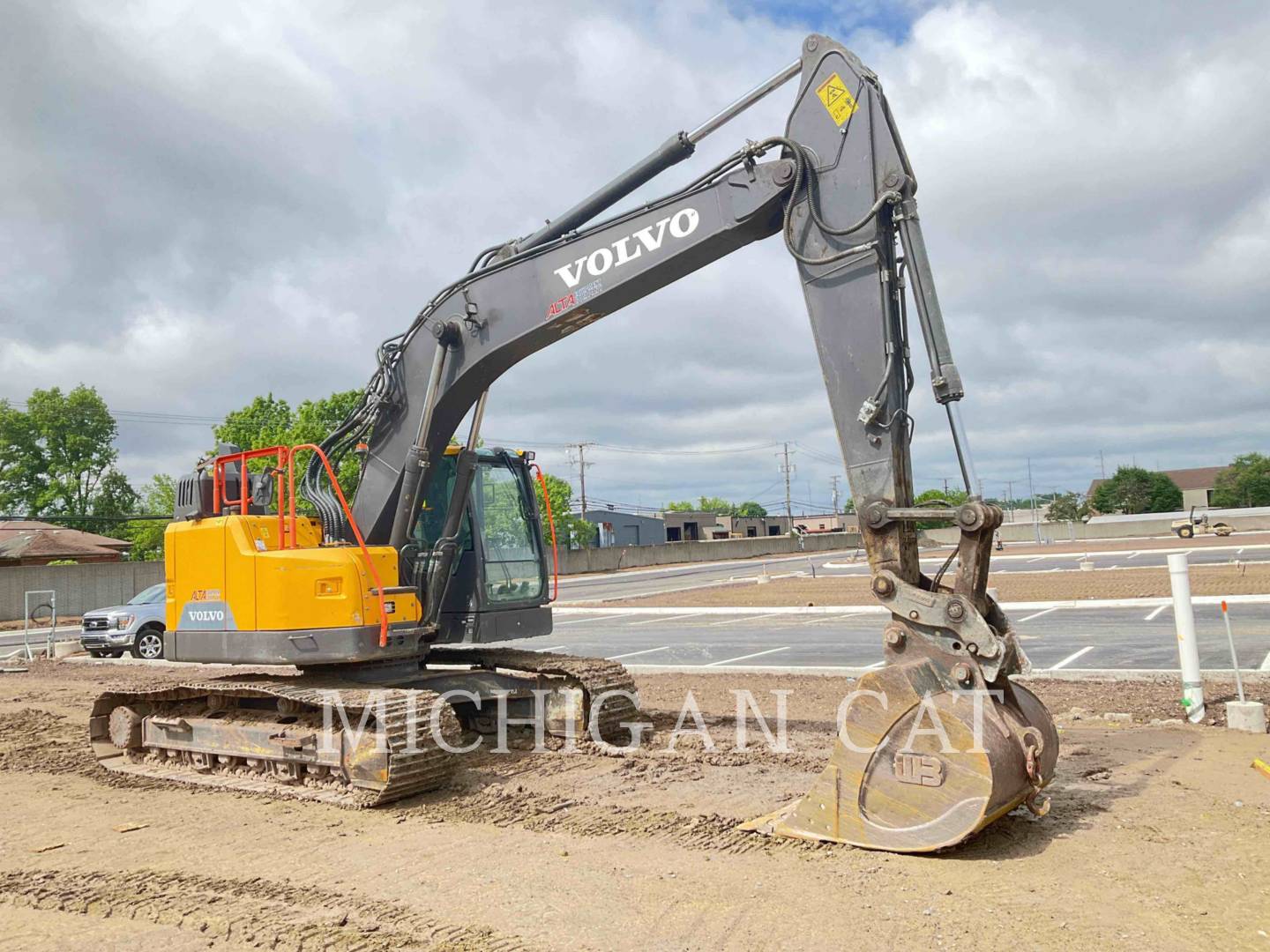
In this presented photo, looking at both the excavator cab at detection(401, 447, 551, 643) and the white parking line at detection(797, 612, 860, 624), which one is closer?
the excavator cab at detection(401, 447, 551, 643)

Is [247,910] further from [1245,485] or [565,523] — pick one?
[1245,485]

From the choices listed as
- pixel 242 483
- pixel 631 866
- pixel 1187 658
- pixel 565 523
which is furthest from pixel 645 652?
pixel 565 523

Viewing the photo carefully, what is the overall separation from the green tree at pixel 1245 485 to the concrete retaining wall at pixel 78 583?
102m

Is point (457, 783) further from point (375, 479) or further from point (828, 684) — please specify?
point (828, 684)

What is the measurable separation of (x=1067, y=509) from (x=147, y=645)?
102 metres

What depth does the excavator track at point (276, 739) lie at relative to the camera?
7.29 metres

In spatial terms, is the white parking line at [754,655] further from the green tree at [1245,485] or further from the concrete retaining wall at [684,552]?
the green tree at [1245,485]

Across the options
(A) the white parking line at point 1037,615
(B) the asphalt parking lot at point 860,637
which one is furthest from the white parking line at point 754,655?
(A) the white parking line at point 1037,615

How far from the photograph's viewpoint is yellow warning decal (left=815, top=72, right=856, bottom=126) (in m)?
6.50

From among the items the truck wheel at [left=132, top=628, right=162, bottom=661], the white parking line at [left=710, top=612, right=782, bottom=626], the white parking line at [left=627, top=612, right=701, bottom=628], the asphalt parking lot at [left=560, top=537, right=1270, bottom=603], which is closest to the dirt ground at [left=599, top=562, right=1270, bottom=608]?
the white parking line at [left=627, top=612, right=701, bottom=628]

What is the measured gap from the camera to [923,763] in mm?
5320

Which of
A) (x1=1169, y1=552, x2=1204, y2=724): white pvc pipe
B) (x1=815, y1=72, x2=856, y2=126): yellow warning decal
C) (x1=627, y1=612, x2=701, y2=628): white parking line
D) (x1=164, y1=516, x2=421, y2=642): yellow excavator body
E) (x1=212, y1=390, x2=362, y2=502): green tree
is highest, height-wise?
(x1=212, y1=390, x2=362, y2=502): green tree

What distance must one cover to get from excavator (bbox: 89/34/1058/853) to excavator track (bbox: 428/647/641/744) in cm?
3

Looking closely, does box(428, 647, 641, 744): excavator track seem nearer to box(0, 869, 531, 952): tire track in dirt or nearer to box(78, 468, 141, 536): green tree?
box(0, 869, 531, 952): tire track in dirt
